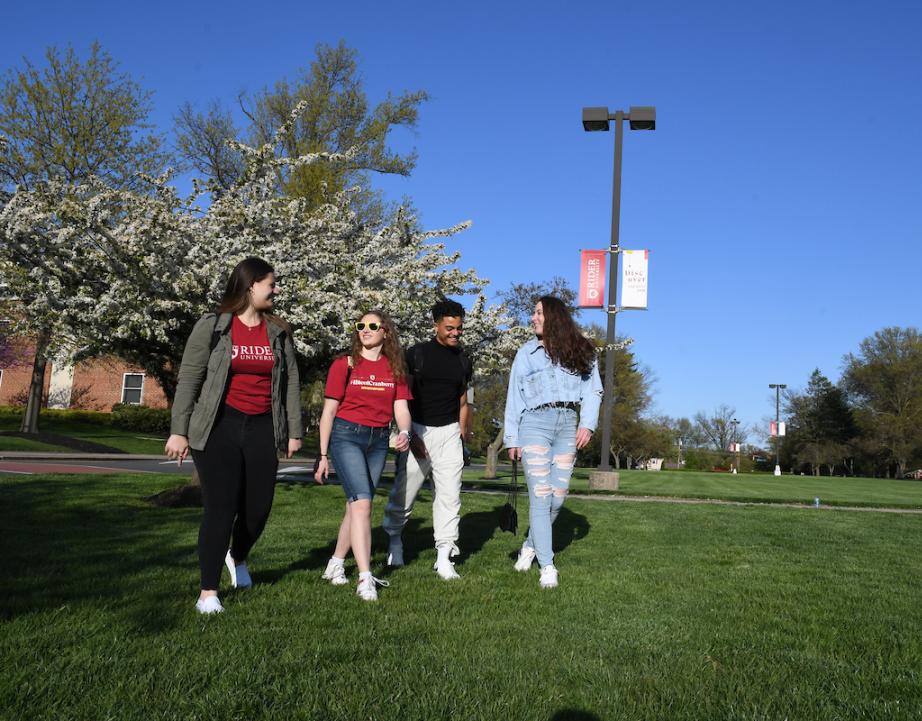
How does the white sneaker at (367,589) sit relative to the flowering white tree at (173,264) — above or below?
below

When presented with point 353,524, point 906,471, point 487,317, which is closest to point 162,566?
point 353,524

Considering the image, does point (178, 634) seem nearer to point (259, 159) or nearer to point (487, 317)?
point (259, 159)

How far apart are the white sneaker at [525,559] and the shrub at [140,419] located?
35711 mm

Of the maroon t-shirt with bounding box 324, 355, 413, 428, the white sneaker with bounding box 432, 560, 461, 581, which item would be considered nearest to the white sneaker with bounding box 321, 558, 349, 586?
the white sneaker with bounding box 432, 560, 461, 581

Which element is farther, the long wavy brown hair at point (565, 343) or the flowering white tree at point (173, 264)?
the flowering white tree at point (173, 264)

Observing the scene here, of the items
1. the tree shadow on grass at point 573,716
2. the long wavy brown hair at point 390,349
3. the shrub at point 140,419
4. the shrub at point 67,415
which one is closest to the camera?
the tree shadow on grass at point 573,716

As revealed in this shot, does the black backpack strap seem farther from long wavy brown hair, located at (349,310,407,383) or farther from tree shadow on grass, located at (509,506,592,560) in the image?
tree shadow on grass, located at (509,506,592,560)

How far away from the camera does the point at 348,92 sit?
25.3 m

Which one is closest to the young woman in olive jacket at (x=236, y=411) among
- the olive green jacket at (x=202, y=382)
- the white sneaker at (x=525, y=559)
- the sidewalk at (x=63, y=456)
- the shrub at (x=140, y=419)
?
the olive green jacket at (x=202, y=382)

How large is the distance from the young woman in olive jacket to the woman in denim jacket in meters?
1.80

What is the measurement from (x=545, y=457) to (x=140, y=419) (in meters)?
37.3

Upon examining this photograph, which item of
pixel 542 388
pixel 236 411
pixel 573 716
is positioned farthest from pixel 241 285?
pixel 573 716

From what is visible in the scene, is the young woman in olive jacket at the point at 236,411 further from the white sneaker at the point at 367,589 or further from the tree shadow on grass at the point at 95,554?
the white sneaker at the point at 367,589

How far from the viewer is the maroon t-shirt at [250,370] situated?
4633mm
